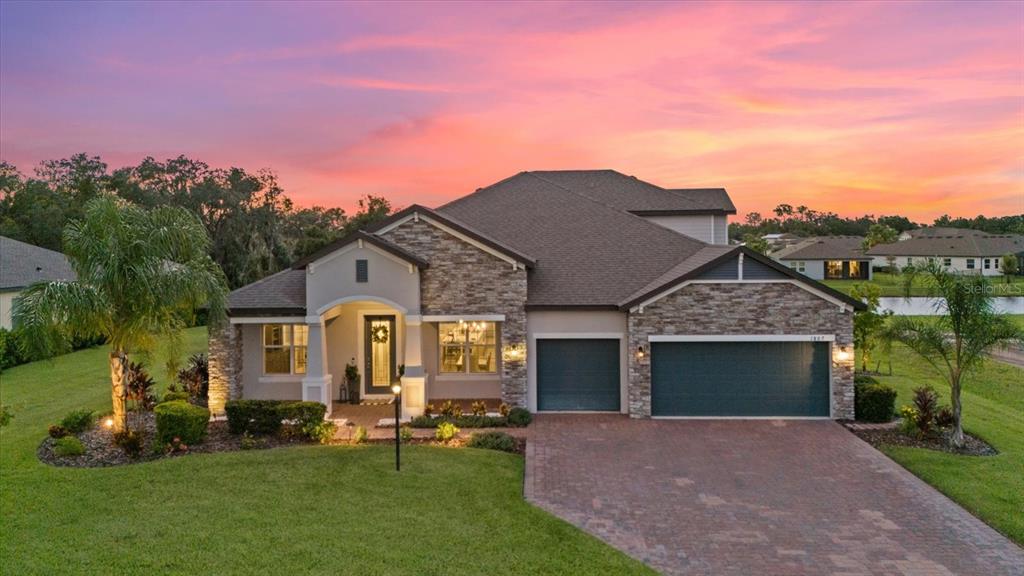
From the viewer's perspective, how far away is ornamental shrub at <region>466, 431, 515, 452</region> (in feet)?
42.7

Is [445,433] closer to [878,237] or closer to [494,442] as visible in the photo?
[494,442]

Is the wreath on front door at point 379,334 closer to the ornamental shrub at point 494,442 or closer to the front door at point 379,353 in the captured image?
the front door at point 379,353

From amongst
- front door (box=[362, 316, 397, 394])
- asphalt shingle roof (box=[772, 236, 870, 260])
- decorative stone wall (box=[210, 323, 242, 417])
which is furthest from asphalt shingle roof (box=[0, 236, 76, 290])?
asphalt shingle roof (box=[772, 236, 870, 260])

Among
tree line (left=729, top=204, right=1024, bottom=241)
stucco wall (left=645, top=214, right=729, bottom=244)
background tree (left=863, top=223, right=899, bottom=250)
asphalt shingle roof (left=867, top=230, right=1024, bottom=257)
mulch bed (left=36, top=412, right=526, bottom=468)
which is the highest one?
tree line (left=729, top=204, right=1024, bottom=241)

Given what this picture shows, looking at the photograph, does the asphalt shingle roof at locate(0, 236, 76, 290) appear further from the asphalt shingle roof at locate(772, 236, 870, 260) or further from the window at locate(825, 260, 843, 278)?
the window at locate(825, 260, 843, 278)

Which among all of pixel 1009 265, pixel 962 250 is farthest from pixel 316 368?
pixel 962 250

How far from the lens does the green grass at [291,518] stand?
24.6ft

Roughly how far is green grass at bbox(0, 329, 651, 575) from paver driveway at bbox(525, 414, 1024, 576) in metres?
0.93

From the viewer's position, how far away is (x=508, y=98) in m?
23.2

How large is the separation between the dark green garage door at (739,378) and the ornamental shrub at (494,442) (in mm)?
4776

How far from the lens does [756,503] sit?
991cm

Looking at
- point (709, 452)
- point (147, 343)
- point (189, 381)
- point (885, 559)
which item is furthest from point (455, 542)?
point (189, 381)

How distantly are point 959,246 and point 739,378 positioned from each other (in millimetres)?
78920

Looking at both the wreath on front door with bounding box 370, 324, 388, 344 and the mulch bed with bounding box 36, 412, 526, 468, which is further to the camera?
the wreath on front door with bounding box 370, 324, 388, 344
